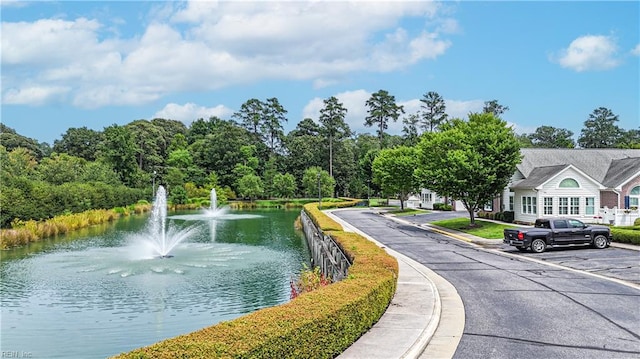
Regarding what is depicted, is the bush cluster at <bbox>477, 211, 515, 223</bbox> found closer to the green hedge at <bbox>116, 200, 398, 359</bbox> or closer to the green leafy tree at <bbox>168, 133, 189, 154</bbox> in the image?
the green hedge at <bbox>116, 200, 398, 359</bbox>

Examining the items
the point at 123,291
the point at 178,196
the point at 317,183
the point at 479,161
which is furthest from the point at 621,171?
the point at 178,196

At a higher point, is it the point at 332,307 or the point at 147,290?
the point at 332,307

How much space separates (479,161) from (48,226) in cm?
3769

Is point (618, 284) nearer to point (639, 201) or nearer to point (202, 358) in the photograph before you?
point (202, 358)

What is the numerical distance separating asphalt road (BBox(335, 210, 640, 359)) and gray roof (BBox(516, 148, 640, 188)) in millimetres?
25747

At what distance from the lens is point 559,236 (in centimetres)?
2789

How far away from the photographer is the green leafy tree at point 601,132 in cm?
12531

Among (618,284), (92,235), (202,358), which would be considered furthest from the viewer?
(92,235)

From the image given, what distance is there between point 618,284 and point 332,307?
42.6 feet

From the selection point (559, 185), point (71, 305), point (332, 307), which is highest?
point (559, 185)

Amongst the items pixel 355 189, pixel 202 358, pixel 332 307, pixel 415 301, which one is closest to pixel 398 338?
pixel 332 307

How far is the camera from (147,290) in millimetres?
22750

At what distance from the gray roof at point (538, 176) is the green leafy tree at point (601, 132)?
301 feet

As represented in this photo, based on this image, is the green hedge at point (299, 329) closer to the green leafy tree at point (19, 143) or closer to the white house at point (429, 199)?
the white house at point (429, 199)
